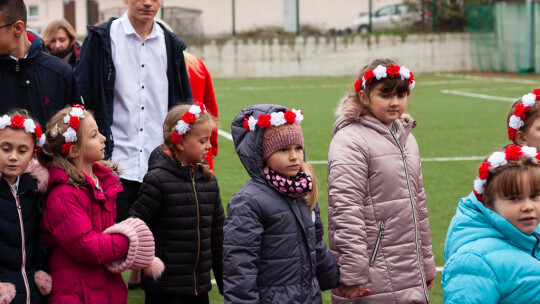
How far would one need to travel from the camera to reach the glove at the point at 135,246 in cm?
412

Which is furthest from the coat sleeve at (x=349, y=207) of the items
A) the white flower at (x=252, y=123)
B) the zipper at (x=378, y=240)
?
the white flower at (x=252, y=123)

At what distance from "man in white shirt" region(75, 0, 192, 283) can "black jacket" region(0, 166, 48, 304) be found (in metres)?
1.25

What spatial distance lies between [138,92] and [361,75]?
1522 mm

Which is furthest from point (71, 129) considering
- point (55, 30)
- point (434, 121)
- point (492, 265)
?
point (434, 121)

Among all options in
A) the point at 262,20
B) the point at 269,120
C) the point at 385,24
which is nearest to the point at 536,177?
the point at 269,120

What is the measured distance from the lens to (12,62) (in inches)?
184

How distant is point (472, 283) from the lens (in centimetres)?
333

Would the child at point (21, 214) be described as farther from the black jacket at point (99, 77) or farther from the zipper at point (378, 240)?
the zipper at point (378, 240)

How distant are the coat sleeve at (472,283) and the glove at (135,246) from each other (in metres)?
1.52

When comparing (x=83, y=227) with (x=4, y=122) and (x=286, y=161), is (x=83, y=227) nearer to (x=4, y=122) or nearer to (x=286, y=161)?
(x=4, y=122)

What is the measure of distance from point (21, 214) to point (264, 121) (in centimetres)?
122

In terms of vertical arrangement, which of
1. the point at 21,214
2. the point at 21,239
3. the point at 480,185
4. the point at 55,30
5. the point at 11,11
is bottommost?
the point at 21,239

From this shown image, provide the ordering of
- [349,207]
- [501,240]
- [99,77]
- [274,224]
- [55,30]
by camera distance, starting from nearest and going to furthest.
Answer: [501,240], [274,224], [349,207], [99,77], [55,30]

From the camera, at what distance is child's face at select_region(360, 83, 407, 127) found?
460cm
